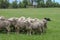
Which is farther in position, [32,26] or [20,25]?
[20,25]

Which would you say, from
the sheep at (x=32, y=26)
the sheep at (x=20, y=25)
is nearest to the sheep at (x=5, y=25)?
the sheep at (x=20, y=25)

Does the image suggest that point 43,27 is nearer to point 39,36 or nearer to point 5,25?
point 39,36

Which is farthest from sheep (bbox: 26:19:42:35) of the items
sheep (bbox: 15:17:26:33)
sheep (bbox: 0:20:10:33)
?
sheep (bbox: 0:20:10:33)

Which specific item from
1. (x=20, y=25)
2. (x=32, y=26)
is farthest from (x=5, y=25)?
(x=32, y=26)

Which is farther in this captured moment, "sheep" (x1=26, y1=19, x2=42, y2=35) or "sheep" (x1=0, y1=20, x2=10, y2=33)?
"sheep" (x1=0, y1=20, x2=10, y2=33)

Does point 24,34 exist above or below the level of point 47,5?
above

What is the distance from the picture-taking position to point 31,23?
14789mm

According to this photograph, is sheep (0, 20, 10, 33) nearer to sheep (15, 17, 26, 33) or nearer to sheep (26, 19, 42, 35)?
sheep (15, 17, 26, 33)

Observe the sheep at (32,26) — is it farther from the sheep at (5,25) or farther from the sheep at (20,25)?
the sheep at (5,25)

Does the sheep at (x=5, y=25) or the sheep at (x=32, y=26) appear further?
the sheep at (x=5, y=25)

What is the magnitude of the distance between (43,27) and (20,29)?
56.5 inches

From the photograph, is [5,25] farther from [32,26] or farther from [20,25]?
[32,26]

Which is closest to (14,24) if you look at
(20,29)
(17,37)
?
(20,29)

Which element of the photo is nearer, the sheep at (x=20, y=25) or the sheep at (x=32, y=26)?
the sheep at (x=32, y=26)
